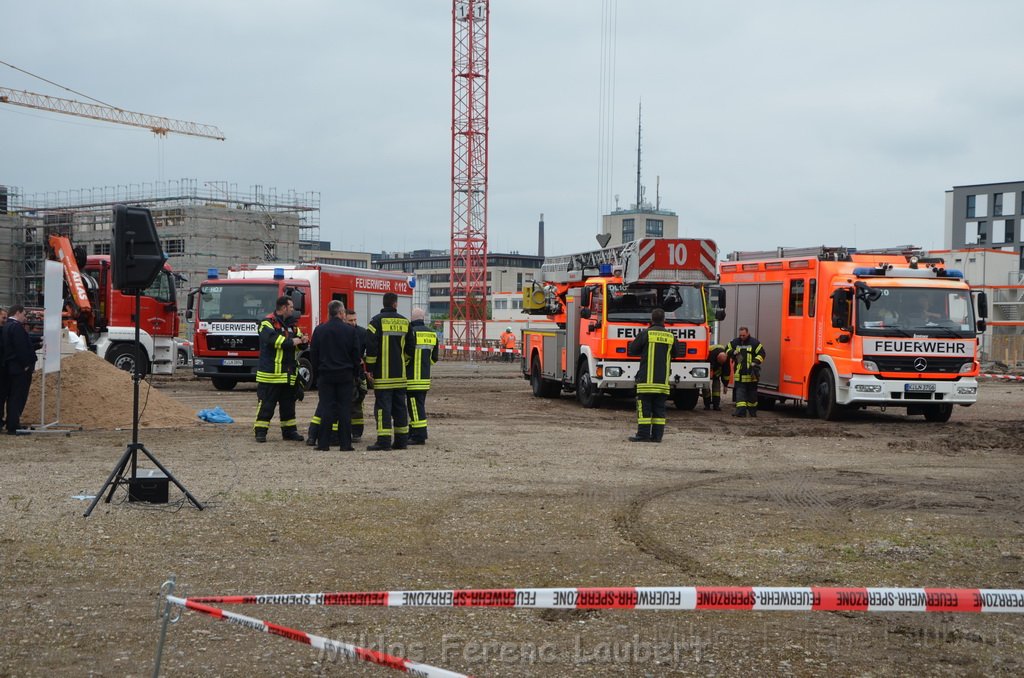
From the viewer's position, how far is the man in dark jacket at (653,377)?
15.1 m

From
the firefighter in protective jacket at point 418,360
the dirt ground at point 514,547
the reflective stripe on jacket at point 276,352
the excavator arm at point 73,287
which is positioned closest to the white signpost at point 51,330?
the dirt ground at point 514,547

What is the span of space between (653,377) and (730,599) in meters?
10.5

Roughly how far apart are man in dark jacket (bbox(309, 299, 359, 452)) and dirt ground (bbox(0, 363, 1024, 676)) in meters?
0.42

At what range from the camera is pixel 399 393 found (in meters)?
13.8

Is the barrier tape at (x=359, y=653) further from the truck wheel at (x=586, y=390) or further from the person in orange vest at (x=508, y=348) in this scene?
the person in orange vest at (x=508, y=348)

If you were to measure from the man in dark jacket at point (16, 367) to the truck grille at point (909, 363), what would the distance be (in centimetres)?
1235

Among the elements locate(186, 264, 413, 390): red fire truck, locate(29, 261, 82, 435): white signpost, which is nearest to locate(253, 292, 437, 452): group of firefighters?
locate(29, 261, 82, 435): white signpost

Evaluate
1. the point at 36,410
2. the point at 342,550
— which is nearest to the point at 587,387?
the point at 36,410

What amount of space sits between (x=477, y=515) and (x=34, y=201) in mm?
81433

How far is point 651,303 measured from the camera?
2023cm

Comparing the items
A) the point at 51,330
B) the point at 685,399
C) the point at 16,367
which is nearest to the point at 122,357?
the point at 16,367

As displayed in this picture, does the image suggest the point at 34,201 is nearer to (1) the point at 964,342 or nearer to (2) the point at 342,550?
(1) the point at 964,342

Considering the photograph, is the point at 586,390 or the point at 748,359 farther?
the point at 586,390

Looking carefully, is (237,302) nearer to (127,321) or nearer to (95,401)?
(127,321)
